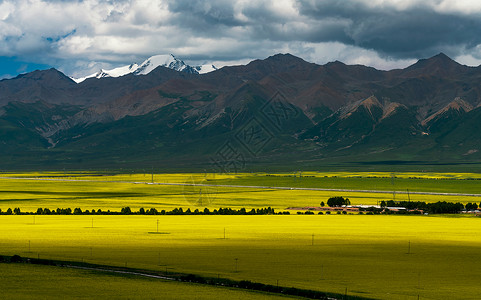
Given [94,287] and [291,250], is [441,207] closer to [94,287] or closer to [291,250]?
[291,250]

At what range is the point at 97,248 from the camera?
56906mm

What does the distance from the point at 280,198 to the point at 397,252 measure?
93436mm

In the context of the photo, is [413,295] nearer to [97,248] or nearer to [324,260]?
[324,260]

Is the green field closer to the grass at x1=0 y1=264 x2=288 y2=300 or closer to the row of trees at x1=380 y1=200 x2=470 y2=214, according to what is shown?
the grass at x1=0 y1=264 x2=288 y2=300

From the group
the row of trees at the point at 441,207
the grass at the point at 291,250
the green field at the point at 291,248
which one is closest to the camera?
the grass at the point at 291,250

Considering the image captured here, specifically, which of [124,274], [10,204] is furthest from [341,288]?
[10,204]

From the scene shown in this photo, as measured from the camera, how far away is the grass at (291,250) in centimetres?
4359

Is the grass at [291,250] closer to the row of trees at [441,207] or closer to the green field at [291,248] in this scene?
the green field at [291,248]

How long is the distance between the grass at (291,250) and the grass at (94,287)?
134 inches

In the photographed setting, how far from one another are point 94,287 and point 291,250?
20485 millimetres

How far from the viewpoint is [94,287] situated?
41.5 m

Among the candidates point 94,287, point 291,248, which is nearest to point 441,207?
point 291,248

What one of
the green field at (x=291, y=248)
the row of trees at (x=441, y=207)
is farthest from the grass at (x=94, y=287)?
the row of trees at (x=441, y=207)

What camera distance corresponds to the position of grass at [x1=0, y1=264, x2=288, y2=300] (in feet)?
128
